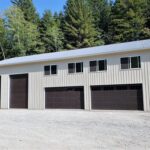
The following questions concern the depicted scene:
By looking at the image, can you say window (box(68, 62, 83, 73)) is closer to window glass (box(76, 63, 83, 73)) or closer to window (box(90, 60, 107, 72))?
window glass (box(76, 63, 83, 73))

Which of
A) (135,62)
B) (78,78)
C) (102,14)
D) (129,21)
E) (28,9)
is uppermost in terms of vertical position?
(28,9)

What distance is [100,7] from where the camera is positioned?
160ft

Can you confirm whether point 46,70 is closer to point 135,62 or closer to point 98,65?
A: point 98,65

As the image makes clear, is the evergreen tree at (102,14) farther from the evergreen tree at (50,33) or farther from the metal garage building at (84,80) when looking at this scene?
the metal garage building at (84,80)

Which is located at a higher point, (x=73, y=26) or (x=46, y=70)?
(x=73, y=26)

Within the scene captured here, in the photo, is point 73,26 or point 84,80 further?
point 73,26

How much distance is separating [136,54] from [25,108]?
12460mm

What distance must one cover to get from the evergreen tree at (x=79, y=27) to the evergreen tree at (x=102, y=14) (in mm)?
1847

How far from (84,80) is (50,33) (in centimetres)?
2497

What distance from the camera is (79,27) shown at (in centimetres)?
4306

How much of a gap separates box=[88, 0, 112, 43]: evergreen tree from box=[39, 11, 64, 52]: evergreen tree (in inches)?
281

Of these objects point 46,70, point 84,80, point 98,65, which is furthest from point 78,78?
point 46,70

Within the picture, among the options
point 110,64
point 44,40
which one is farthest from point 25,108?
point 44,40

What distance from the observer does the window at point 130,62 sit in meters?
20.1
